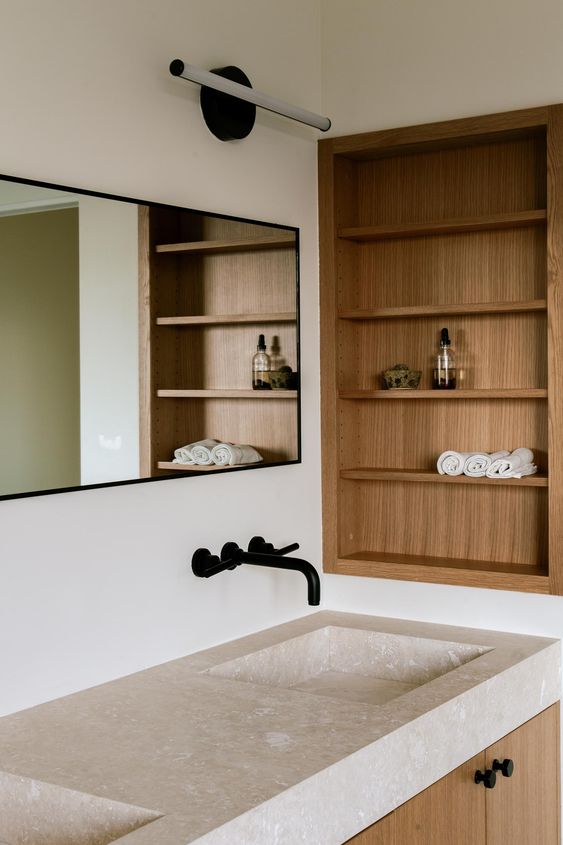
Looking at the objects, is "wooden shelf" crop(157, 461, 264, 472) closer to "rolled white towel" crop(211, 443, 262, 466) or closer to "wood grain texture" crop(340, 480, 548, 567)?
"rolled white towel" crop(211, 443, 262, 466)

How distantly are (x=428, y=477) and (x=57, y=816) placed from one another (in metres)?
1.42

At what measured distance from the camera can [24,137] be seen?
1.78m

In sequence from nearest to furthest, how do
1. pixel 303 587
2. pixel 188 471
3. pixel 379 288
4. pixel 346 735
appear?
pixel 346 735
pixel 188 471
pixel 303 587
pixel 379 288

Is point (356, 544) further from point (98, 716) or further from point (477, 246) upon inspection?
point (98, 716)

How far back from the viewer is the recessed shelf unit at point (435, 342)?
2553 millimetres

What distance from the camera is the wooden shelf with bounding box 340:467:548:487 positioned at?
2.44 m

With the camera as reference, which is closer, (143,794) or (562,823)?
(143,794)

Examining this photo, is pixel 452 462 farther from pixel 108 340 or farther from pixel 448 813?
pixel 108 340

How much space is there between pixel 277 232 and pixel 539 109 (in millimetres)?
729

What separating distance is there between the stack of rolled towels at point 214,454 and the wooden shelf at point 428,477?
0.41m

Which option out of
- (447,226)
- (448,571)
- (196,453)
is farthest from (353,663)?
(447,226)

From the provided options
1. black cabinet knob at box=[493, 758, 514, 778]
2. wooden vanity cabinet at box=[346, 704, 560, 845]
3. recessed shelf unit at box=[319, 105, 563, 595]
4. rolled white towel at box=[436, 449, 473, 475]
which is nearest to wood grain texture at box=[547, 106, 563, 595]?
recessed shelf unit at box=[319, 105, 563, 595]

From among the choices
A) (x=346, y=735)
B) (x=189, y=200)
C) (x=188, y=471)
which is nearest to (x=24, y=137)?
(x=189, y=200)

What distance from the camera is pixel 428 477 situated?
259 centimetres
